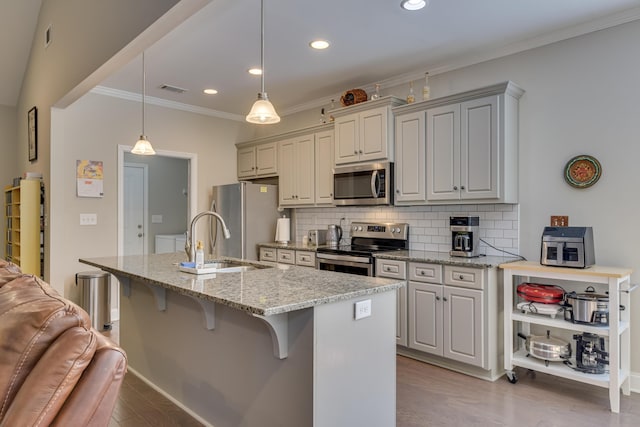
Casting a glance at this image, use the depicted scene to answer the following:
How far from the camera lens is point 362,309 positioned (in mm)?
2004

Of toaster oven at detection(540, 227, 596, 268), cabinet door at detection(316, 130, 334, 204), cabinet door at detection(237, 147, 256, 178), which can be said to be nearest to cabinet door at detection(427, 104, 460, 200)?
toaster oven at detection(540, 227, 596, 268)

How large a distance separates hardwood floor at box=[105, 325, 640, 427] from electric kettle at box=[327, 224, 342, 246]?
187cm

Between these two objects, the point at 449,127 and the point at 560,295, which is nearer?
the point at 560,295

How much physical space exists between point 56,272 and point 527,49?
195 inches

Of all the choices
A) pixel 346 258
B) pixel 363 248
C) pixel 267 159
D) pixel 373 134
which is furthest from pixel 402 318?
pixel 267 159

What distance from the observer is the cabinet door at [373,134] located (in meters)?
3.97

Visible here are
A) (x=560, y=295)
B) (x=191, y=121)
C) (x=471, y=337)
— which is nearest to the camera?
(x=560, y=295)

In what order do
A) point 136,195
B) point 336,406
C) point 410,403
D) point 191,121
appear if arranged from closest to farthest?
point 336,406, point 410,403, point 191,121, point 136,195

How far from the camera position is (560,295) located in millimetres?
2961

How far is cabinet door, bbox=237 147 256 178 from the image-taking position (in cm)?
561

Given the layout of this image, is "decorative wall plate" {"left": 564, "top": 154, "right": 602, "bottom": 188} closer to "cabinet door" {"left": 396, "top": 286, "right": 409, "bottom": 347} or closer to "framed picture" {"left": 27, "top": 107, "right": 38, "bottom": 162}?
"cabinet door" {"left": 396, "top": 286, "right": 409, "bottom": 347}

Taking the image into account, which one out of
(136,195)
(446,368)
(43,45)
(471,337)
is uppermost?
(43,45)

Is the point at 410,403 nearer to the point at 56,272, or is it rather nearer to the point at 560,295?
the point at 560,295

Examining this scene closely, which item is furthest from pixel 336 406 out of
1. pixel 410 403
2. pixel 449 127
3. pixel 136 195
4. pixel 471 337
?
pixel 136 195
